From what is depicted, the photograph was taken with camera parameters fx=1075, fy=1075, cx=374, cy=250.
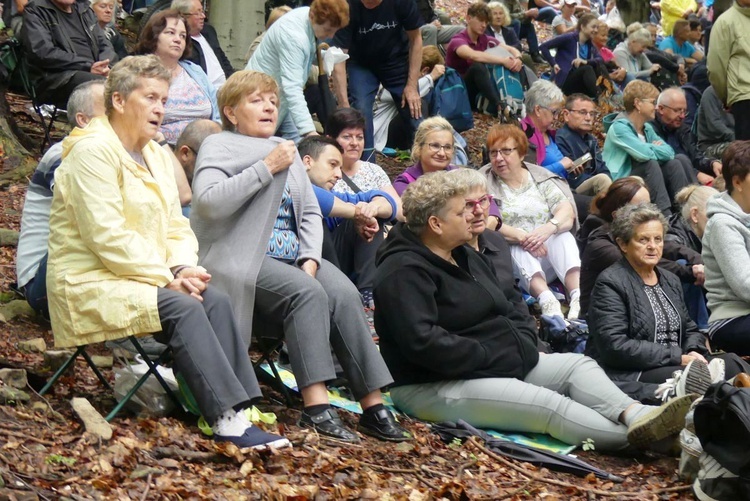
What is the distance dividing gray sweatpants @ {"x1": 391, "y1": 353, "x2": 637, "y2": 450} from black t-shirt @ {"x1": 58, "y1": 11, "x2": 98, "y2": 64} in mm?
4375

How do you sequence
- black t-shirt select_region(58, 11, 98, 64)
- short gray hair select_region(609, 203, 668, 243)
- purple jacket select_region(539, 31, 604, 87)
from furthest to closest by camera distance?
1. purple jacket select_region(539, 31, 604, 87)
2. black t-shirt select_region(58, 11, 98, 64)
3. short gray hair select_region(609, 203, 668, 243)

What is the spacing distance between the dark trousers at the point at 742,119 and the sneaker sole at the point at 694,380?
4753 millimetres

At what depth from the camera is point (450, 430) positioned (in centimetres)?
569

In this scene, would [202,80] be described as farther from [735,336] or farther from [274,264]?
[735,336]

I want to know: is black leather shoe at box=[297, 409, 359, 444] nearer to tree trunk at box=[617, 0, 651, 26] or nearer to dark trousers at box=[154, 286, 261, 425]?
dark trousers at box=[154, 286, 261, 425]

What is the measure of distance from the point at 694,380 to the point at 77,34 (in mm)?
5621

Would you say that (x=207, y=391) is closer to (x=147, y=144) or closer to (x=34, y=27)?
(x=147, y=144)

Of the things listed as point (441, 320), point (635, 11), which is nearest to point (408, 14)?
point (441, 320)

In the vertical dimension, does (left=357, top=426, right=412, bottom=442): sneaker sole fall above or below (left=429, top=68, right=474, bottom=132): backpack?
below

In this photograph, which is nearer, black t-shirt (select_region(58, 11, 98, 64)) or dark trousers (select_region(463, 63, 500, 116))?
black t-shirt (select_region(58, 11, 98, 64))

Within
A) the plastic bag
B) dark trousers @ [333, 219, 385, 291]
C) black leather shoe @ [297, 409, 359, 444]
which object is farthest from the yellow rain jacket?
dark trousers @ [333, 219, 385, 291]

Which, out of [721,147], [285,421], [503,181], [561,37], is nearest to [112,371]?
[285,421]

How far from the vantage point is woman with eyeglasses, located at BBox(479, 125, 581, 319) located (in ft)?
27.2

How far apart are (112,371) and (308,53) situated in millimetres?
3485
